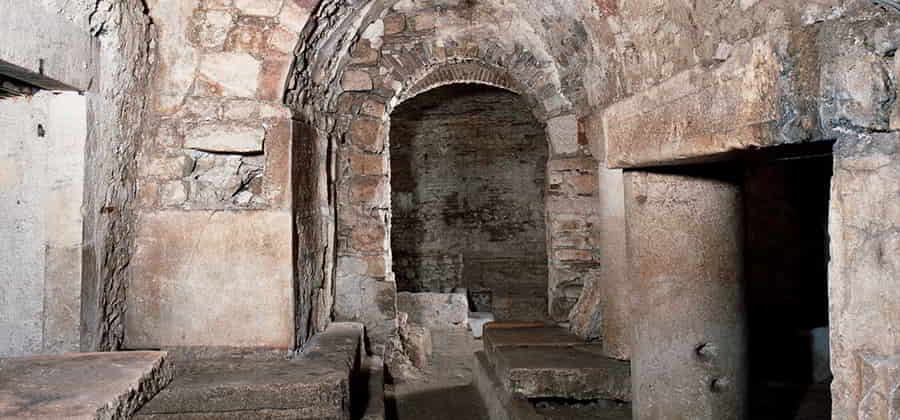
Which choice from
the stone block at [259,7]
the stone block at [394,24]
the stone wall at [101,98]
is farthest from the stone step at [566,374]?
the stone block at [394,24]

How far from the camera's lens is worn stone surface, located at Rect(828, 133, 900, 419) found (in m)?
1.33

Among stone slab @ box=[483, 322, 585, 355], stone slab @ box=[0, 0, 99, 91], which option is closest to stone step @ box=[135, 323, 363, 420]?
stone slab @ box=[0, 0, 99, 91]

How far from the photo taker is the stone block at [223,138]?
3.02 m

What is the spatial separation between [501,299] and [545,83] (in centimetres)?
537

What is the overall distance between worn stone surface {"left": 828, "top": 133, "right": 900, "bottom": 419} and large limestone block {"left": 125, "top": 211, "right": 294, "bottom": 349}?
2.36m

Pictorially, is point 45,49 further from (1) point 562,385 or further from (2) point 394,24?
(1) point 562,385

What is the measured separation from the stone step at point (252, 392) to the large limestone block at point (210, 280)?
0.57 ft

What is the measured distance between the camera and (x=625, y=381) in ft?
10.9

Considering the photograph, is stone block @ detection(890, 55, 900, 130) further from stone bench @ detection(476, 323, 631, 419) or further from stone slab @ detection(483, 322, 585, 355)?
stone slab @ detection(483, 322, 585, 355)

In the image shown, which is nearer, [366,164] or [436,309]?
[366,164]

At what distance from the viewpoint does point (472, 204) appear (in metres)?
9.60

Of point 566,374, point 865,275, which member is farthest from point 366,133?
point 865,275

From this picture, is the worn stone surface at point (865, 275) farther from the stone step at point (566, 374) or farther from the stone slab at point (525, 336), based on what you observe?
the stone slab at point (525, 336)

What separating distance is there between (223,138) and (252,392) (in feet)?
4.10
